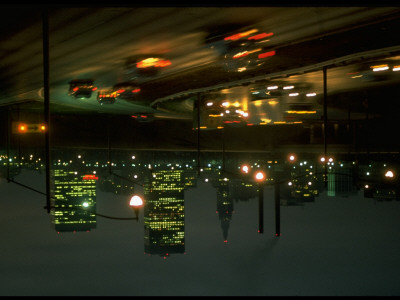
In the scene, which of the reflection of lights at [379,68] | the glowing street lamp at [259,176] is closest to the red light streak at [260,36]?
the reflection of lights at [379,68]

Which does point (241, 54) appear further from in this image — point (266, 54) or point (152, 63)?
point (152, 63)

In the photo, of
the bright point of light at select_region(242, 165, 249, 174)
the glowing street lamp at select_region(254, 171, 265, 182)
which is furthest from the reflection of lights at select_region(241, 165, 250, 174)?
the glowing street lamp at select_region(254, 171, 265, 182)

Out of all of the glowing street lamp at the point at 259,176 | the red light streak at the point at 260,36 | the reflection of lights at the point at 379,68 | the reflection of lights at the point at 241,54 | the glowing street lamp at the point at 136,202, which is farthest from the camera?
the glowing street lamp at the point at 259,176

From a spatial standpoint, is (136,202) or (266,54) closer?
(136,202)

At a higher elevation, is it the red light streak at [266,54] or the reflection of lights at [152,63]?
the reflection of lights at [152,63]

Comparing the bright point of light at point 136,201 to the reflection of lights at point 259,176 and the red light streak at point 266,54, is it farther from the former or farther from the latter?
the reflection of lights at point 259,176

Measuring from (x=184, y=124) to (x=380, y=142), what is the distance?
1232 cm

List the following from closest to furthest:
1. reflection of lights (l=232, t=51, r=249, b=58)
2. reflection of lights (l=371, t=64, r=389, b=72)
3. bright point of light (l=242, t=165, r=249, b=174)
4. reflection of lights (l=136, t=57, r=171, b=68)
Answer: reflection of lights (l=232, t=51, r=249, b=58) → reflection of lights (l=136, t=57, r=171, b=68) → reflection of lights (l=371, t=64, r=389, b=72) → bright point of light (l=242, t=165, r=249, b=174)

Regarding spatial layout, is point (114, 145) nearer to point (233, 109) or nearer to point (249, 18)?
point (233, 109)

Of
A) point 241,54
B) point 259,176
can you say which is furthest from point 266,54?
point 259,176

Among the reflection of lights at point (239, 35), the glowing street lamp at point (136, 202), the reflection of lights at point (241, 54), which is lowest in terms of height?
the glowing street lamp at point (136, 202)

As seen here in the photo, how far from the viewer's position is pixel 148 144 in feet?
105

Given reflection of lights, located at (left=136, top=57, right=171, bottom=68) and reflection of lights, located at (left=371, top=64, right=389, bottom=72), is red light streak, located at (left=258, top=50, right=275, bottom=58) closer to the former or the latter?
reflection of lights, located at (left=136, top=57, right=171, bottom=68)

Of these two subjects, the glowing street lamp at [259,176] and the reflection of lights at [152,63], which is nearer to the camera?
the reflection of lights at [152,63]
